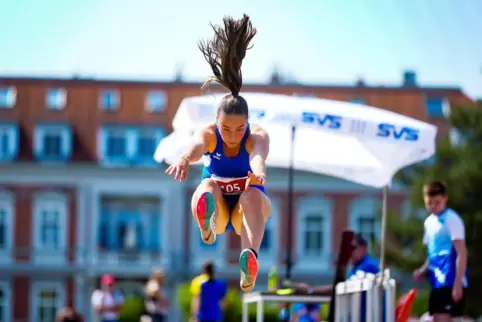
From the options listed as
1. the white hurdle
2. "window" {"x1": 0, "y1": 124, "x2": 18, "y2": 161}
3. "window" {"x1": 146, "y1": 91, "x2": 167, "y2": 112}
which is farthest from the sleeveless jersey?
"window" {"x1": 146, "y1": 91, "x2": 167, "y2": 112}

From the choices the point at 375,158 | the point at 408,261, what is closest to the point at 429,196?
the point at 375,158

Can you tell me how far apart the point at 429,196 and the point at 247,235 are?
262 cm

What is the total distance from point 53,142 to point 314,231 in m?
12.1

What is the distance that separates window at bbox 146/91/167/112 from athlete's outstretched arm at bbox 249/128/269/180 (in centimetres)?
4377

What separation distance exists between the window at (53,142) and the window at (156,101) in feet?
12.2

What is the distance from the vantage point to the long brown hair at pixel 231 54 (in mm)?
7738

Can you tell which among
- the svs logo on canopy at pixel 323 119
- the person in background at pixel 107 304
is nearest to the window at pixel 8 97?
the person in background at pixel 107 304

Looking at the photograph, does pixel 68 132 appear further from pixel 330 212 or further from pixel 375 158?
pixel 375 158

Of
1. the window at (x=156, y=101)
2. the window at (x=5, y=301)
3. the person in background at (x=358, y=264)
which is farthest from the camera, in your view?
the window at (x=156, y=101)

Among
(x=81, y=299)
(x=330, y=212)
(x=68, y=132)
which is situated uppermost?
(x=68, y=132)

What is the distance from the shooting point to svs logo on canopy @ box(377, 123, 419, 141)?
37.2ft

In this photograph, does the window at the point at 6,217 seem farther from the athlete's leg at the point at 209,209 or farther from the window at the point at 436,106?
the athlete's leg at the point at 209,209

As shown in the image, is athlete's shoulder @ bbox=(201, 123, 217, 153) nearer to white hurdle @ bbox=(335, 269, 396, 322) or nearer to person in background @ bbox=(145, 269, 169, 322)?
white hurdle @ bbox=(335, 269, 396, 322)

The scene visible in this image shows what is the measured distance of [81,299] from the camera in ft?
161
